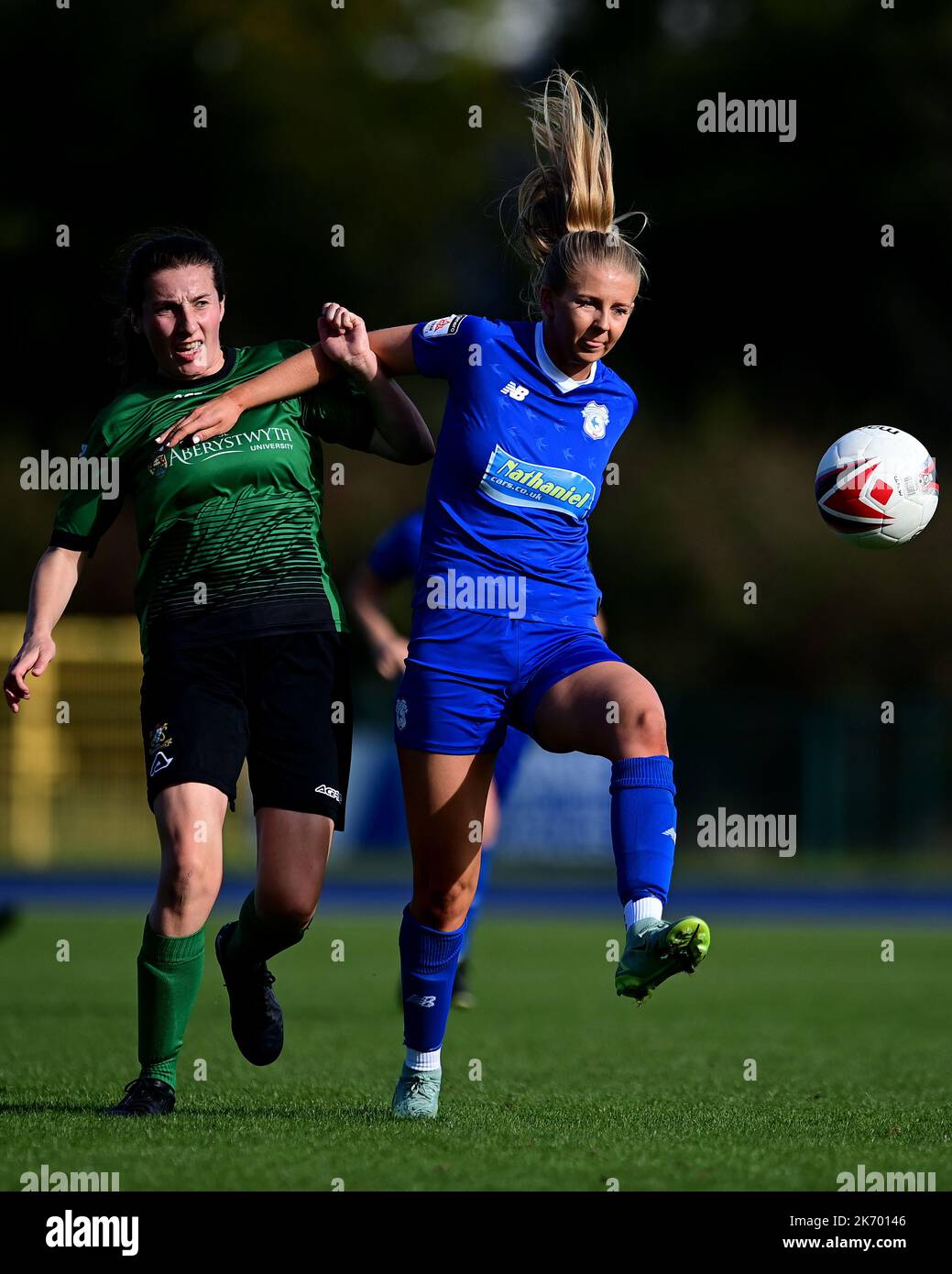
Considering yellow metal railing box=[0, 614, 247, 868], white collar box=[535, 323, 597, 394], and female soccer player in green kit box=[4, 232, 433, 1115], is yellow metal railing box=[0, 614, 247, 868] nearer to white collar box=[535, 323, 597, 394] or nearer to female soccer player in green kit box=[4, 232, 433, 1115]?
female soccer player in green kit box=[4, 232, 433, 1115]

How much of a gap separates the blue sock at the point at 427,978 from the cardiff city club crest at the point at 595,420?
57.8 inches

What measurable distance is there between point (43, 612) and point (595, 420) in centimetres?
169

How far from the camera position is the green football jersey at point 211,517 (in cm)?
567

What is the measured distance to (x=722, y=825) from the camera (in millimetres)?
23141

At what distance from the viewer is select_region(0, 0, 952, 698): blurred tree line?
27391mm

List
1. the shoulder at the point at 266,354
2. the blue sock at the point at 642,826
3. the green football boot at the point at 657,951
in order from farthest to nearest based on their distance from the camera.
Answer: the shoulder at the point at 266,354
the blue sock at the point at 642,826
the green football boot at the point at 657,951

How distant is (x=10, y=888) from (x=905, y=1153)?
15186 mm

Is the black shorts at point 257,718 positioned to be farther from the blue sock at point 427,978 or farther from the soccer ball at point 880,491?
the soccer ball at point 880,491

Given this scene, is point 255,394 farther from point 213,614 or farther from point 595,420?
point 595,420

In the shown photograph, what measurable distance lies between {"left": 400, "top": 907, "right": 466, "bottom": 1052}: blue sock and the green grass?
9.2 inches

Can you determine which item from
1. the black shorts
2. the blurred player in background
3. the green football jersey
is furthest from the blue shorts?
the blurred player in background

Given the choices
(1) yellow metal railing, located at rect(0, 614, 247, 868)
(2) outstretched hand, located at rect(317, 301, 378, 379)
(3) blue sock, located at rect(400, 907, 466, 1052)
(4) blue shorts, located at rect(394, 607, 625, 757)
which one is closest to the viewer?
(4) blue shorts, located at rect(394, 607, 625, 757)

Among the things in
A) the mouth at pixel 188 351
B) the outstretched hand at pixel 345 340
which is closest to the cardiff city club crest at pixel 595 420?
the outstretched hand at pixel 345 340

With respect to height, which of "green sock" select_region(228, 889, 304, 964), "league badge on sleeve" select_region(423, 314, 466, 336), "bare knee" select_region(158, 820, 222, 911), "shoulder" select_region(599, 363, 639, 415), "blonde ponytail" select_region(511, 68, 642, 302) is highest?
"blonde ponytail" select_region(511, 68, 642, 302)
